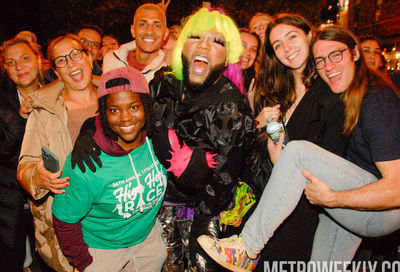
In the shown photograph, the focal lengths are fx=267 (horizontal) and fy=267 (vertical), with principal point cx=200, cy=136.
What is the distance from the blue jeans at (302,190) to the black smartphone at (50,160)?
1.52 meters

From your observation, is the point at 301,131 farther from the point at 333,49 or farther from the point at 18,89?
the point at 18,89

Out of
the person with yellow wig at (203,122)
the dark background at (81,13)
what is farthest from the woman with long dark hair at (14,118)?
the dark background at (81,13)

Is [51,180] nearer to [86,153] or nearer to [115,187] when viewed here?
[86,153]

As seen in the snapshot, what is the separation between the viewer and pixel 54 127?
2.30 meters

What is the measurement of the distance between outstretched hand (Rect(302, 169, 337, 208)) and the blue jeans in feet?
0.16

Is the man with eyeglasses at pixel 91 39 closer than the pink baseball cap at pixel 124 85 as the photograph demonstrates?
No

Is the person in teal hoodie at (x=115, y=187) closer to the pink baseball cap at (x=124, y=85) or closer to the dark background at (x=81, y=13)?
the pink baseball cap at (x=124, y=85)

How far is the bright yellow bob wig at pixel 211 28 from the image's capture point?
231cm

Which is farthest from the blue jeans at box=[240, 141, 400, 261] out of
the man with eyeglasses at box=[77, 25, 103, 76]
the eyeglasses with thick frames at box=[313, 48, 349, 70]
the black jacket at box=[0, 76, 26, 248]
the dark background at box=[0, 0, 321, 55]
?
the dark background at box=[0, 0, 321, 55]

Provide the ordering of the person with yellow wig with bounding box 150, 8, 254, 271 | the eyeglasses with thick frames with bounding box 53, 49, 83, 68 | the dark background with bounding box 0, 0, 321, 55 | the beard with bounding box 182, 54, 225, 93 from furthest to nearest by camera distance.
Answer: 1. the dark background with bounding box 0, 0, 321, 55
2. the eyeglasses with thick frames with bounding box 53, 49, 83, 68
3. the beard with bounding box 182, 54, 225, 93
4. the person with yellow wig with bounding box 150, 8, 254, 271

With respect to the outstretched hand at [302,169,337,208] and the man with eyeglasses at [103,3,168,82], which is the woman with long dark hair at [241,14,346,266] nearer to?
the outstretched hand at [302,169,337,208]

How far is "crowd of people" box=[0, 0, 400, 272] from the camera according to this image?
6.24ft

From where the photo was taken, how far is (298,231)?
2.52 meters

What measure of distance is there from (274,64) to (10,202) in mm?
3129
